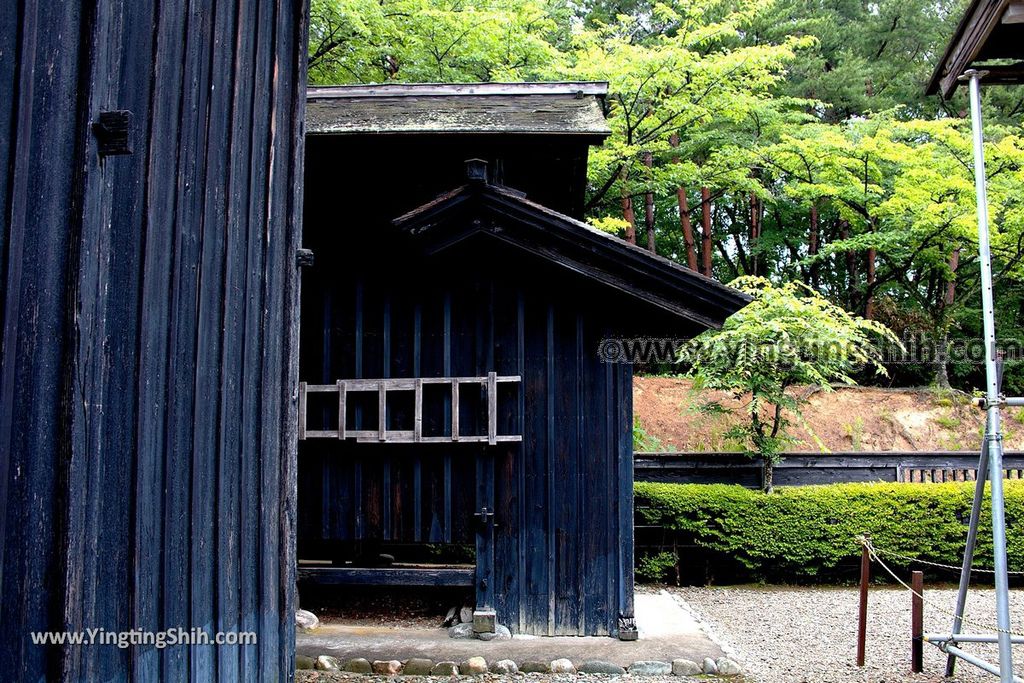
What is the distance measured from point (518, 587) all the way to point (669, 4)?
1933 centimetres

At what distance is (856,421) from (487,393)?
1600 centimetres

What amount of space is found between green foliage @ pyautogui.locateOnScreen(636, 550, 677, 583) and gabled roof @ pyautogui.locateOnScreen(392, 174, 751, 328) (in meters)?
5.10

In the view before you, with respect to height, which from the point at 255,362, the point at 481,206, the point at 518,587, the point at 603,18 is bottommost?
the point at 518,587

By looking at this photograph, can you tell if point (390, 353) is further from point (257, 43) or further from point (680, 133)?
point (680, 133)

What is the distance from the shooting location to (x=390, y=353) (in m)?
8.11

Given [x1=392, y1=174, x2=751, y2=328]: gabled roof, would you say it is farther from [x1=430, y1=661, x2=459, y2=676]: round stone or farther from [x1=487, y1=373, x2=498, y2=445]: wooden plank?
[x1=430, y1=661, x2=459, y2=676]: round stone

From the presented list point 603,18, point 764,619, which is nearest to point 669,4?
point 603,18

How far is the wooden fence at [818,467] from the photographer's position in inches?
519

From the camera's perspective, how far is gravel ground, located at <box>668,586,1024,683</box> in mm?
7281

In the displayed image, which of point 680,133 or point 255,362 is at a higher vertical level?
point 680,133

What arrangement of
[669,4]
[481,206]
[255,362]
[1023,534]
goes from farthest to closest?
1. [669,4]
2. [1023,534]
3. [481,206]
4. [255,362]

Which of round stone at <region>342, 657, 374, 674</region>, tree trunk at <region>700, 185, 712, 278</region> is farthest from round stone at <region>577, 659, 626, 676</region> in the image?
tree trunk at <region>700, 185, 712, 278</region>

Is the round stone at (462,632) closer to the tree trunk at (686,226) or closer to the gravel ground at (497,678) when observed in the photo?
the gravel ground at (497,678)

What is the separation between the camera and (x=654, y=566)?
38.0ft
